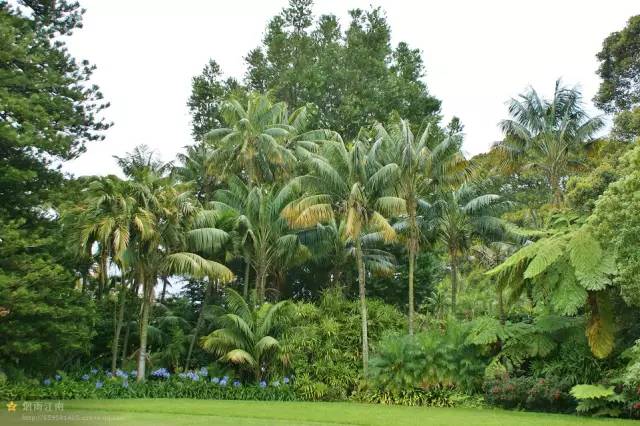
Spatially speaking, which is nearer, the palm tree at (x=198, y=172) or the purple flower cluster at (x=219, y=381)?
the purple flower cluster at (x=219, y=381)

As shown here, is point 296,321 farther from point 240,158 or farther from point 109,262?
point 240,158

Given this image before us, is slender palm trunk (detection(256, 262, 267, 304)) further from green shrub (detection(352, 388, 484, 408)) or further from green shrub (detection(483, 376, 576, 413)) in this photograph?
green shrub (detection(483, 376, 576, 413))

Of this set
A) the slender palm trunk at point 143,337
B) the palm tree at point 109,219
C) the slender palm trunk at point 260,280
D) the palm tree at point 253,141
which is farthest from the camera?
the palm tree at point 253,141

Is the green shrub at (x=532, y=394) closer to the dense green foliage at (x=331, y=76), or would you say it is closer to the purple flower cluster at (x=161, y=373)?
the purple flower cluster at (x=161, y=373)

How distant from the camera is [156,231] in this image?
63.3 ft

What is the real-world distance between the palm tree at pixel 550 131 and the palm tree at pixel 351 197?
5.50 meters

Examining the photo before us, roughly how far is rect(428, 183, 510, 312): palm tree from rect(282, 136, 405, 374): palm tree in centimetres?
322

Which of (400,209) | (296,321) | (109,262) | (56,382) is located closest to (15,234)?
(109,262)

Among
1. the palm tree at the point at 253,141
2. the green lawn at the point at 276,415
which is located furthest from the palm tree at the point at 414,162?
the palm tree at the point at 253,141

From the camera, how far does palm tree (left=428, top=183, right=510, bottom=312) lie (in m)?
21.9

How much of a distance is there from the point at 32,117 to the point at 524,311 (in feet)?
52.1

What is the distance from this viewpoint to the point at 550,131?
21188mm

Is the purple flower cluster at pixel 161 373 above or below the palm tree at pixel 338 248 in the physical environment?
below

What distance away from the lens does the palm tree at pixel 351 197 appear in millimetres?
18844
